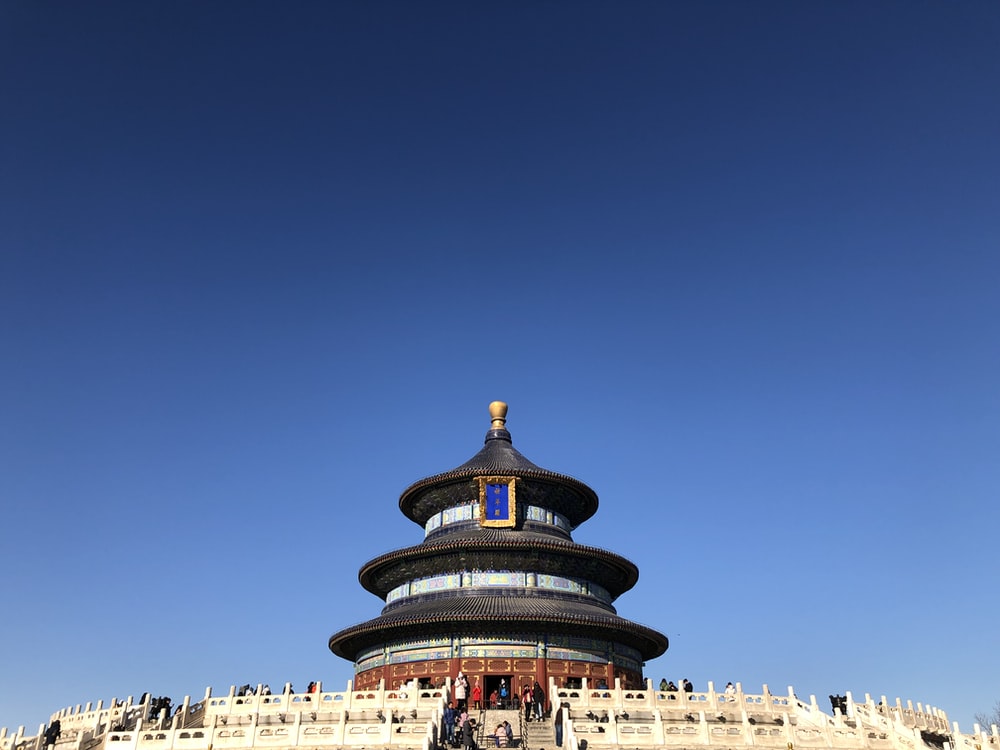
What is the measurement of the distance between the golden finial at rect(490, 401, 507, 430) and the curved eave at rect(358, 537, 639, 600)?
1209 cm

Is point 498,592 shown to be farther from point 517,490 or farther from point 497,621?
point 517,490

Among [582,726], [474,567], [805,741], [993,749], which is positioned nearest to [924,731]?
[993,749]

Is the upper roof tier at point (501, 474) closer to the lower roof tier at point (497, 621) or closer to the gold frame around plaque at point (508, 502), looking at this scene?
the gold frame around plaque at point (508, 502)

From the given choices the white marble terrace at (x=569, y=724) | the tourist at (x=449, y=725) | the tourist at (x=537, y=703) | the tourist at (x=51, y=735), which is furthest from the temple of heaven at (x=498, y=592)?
the tourist at (x=51, y=735)

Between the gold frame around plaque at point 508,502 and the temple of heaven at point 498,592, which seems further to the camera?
the gold frame around plaque at point 508,502

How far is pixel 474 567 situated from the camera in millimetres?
41469

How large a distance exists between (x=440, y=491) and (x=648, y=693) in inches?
830

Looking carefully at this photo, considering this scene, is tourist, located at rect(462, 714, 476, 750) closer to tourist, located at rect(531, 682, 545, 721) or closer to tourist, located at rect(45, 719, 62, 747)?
tourist, located at rect(531, 682, 545, 721)

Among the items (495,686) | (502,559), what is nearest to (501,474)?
(502,559)

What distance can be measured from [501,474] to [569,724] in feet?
77.2

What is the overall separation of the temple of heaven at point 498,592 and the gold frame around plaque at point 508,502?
57 mm

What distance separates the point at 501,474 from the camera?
44125mm

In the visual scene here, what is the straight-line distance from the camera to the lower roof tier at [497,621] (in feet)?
120

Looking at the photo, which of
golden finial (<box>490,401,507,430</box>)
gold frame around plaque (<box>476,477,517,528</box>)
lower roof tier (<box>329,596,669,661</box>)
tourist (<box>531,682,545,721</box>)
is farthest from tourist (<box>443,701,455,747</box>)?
golden finial (<box>490,401,507,430</box>)
